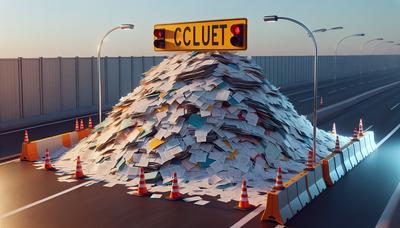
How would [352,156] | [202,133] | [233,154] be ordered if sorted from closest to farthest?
[233,154]
[202,133]
[352,156]

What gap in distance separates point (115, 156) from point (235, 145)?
13.3 ft

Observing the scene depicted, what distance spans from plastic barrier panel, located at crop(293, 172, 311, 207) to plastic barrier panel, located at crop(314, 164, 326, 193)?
3.16ft

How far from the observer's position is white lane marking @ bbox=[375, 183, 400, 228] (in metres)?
11.3

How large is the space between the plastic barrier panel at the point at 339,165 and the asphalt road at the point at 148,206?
0.69 ft

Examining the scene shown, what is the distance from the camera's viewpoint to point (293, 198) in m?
12.0

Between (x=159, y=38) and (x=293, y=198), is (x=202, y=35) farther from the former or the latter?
(x=293, y=198)

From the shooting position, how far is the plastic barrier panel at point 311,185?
13.1 metres

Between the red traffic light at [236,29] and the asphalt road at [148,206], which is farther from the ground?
the red traffic light at [236,29]

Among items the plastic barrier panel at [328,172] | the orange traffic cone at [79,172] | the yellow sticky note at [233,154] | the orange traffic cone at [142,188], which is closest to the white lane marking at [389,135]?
the plastic barrier panel at [328,172]

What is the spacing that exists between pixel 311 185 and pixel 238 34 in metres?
4.94

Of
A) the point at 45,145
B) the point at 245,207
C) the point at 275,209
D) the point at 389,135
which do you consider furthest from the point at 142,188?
the point at 389,135

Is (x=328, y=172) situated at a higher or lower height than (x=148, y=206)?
higher

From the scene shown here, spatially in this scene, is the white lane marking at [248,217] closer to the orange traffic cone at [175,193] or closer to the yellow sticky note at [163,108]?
the orange traffic cone at [175,193]

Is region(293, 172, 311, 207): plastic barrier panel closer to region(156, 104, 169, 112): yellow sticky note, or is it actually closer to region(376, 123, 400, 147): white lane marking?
region(156, 104, 169, 112): yellow sticky note
